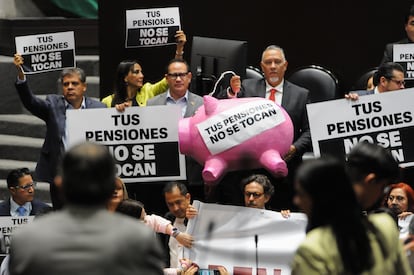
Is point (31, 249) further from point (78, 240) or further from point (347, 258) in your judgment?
point (347, 258)

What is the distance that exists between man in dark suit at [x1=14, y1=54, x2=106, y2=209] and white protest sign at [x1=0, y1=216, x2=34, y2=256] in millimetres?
271

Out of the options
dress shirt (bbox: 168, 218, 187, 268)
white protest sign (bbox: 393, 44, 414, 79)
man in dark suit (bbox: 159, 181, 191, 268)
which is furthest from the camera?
white protest sign (bbox: 393, 44, 414, 79)

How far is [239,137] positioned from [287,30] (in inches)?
144

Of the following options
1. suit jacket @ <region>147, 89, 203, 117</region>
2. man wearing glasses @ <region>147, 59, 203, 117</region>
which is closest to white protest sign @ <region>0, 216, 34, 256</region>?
suit jacket @ <region>147, 89, 203, 117</region>

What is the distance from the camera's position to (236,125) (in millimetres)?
8297

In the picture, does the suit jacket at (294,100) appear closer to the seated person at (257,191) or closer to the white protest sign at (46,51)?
the seated person at (257,191)

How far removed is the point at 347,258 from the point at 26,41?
20.3ft

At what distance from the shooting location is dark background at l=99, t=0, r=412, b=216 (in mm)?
11516

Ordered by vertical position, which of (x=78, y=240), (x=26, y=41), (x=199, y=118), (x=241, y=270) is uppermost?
(x=26, y=41)

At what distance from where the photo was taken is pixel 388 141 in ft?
29.3

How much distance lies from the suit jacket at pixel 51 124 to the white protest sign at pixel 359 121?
1.72 m

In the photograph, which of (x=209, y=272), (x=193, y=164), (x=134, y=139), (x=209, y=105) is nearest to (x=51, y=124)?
(x=134, y=139)

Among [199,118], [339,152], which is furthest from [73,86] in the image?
[339,152]

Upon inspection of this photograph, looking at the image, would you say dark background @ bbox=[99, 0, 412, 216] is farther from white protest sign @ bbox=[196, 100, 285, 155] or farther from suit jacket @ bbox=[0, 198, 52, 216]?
white protest sign @ bbox=[196, 100, 285, 155]
